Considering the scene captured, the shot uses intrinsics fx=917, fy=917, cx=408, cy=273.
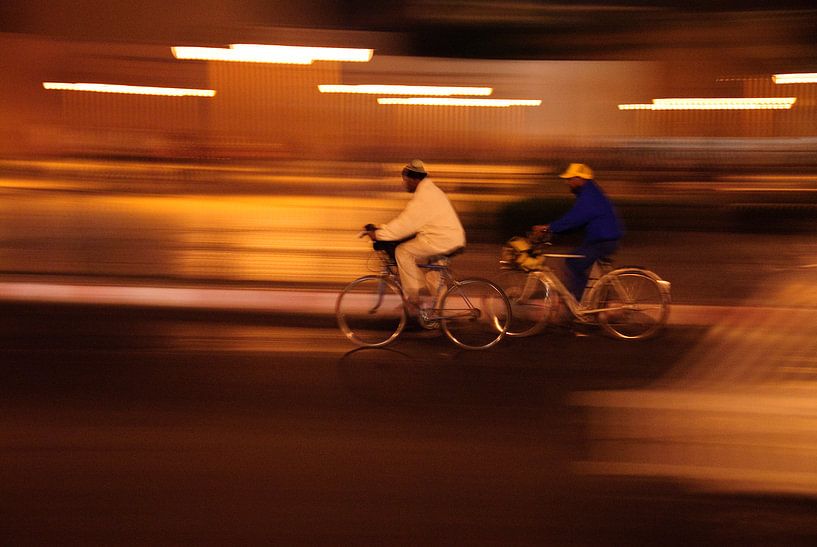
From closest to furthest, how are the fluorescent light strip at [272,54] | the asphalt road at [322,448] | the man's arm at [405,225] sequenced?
1. the asphalt road at [322,448]
2. the man's arm at [405,225]
3. the fluorescent light strip at [272,54]

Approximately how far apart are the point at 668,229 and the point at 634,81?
106 inches

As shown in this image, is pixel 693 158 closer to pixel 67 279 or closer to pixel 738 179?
pixel 738 179

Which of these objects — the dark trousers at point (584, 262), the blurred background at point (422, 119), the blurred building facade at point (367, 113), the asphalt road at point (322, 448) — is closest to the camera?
the asphalt road at point (322, 448)

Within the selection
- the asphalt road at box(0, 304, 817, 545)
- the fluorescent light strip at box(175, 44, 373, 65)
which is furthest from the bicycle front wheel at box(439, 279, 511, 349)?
the fluorescent light strip at box(175, 44, 373, 65)

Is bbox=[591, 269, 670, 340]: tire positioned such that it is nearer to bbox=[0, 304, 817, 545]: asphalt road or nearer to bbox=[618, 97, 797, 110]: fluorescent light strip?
bbox=[0, 304, 817, 545]: asphalt road

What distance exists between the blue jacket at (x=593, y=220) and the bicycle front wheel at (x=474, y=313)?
951 mm

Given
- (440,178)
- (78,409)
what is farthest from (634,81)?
(78,409)

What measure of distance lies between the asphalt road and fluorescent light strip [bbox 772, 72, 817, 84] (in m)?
8.55

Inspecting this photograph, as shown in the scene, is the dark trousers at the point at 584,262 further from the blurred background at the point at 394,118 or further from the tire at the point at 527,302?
the blurred background at the point at 394,118

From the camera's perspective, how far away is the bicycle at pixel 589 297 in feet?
28.0

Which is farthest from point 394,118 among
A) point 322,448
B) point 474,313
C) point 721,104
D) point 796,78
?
→ point 322,448

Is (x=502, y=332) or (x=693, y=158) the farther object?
(x=693, y=158)

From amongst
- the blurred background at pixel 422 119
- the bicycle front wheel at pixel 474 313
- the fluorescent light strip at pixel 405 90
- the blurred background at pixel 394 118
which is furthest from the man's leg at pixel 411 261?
the fluorescent light strip at pixel 405 90

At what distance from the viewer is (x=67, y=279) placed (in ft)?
36.9
